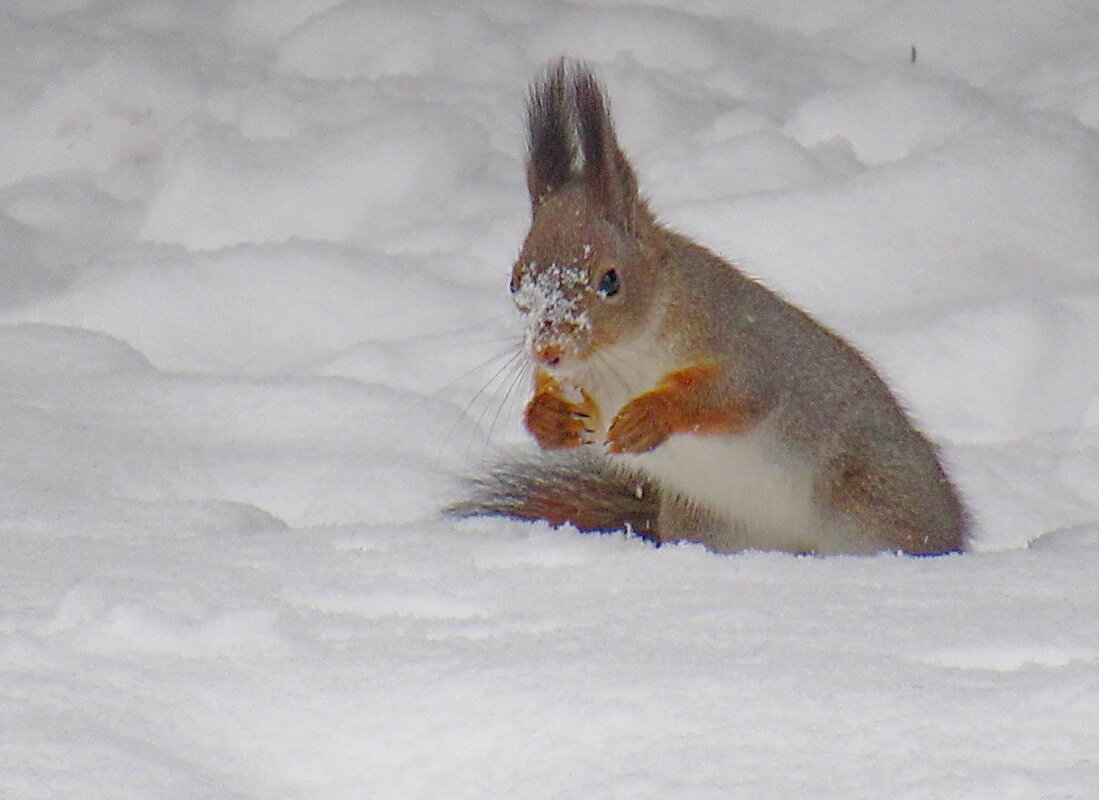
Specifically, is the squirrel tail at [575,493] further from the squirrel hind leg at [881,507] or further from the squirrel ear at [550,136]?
the squirrel ear at [550,136]

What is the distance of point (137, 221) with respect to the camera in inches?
163

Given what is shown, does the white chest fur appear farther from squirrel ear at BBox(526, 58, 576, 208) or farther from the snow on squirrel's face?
squirrel ear at BBox(526, 58, 576, 208)

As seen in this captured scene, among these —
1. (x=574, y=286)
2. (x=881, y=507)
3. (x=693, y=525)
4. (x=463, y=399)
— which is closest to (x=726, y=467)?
(x=693, y=525)

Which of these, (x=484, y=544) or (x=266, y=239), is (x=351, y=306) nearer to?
(x=266, y=239)

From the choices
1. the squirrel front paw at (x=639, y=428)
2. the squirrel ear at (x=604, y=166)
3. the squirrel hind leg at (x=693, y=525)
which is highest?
the squirrel ear at (x=604, y=166)

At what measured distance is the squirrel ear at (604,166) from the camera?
2449 millimetres

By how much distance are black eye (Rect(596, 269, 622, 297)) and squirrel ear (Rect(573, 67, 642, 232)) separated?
0.12m

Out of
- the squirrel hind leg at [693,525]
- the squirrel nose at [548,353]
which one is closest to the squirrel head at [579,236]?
the squirrel nose at [548,353]

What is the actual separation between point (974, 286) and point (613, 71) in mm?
1412

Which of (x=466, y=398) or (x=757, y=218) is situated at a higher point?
(x=757, y=218)

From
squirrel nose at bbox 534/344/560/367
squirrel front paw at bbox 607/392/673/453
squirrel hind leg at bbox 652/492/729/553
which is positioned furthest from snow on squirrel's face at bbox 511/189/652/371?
squirrel hind leg at bbox 652/492/729/553

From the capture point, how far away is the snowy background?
1402mm

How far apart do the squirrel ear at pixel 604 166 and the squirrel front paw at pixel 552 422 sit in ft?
1.04

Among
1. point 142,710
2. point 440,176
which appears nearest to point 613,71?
point 440,176
